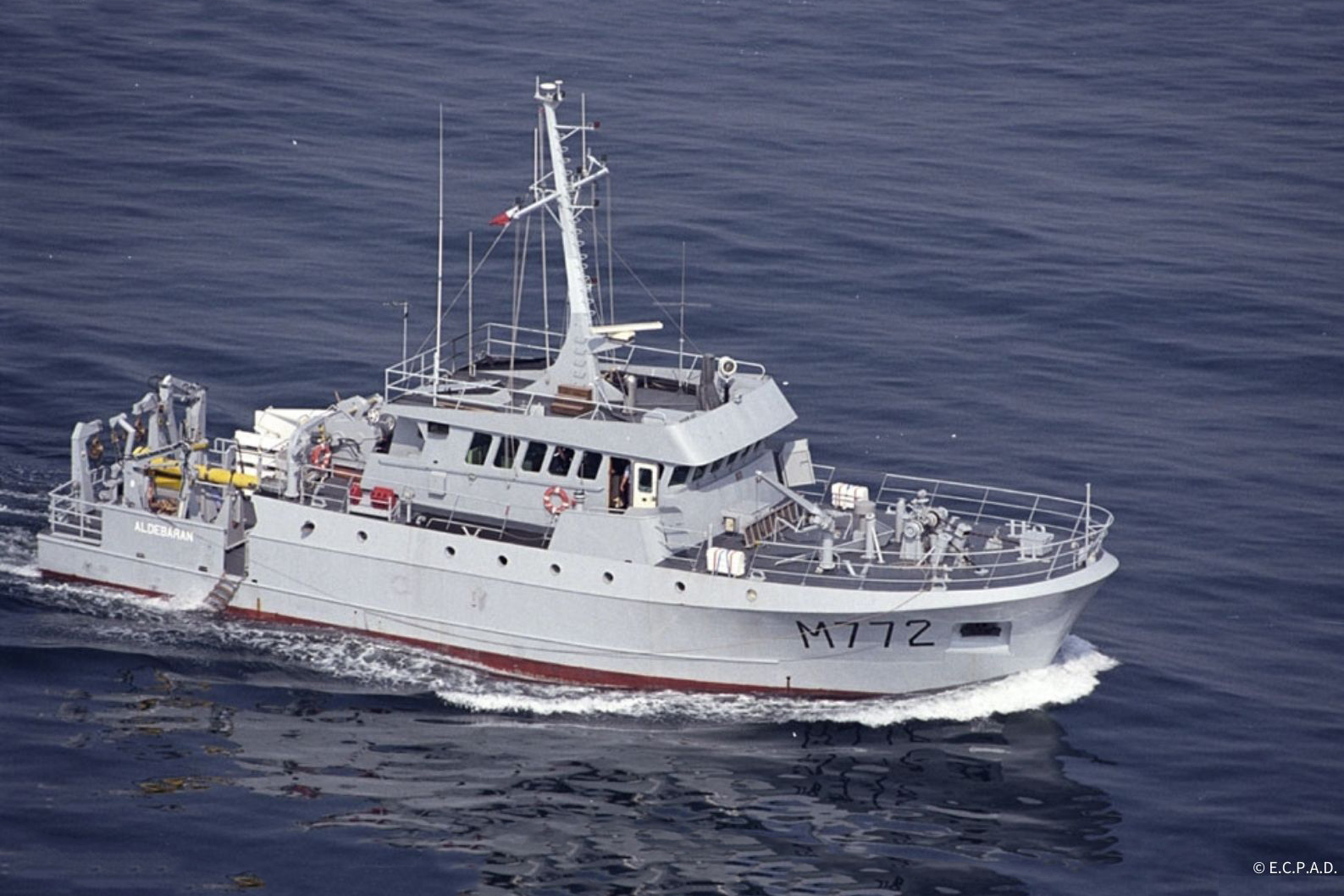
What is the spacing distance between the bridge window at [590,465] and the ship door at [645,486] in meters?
0.90

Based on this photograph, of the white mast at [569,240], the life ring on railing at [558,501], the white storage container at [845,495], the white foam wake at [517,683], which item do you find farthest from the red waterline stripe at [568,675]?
the white mast at [569,240]

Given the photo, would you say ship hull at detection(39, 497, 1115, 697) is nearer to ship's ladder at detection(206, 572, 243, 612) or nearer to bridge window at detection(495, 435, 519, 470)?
ship's ladder at detection(206, 572, 243, 612)

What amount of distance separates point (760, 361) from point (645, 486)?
16015mm

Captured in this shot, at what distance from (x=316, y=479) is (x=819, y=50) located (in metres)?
44.6

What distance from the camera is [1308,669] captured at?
132ft

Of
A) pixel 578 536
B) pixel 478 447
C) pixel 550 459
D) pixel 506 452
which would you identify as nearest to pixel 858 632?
pixel 578 536

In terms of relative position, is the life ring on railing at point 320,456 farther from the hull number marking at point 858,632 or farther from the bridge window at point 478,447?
the hull number marking at point 858,632

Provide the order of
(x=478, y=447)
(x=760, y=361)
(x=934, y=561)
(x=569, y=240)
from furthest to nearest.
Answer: (x=760, y=361) < (x=478, y=447) < (x=569, y=240) < (x=934, y=561)

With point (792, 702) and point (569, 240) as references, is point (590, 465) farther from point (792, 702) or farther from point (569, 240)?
point (792, 702)

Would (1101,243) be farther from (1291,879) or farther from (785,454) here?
(1291,879)

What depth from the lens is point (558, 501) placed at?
3972cm

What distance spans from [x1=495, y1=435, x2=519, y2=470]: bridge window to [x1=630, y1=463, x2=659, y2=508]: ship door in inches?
111

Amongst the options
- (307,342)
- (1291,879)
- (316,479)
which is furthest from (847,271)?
(1291,879)

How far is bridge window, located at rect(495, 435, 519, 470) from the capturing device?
1590 inches
